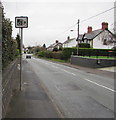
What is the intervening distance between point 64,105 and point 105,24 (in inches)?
1931

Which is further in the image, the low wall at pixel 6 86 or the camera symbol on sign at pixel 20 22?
the camera symbol on sign at pixel 20 22

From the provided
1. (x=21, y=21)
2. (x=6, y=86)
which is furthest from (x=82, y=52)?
(x=6, y=86)

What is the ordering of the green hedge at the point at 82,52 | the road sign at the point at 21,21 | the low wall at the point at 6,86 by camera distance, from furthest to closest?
the green hedge at the point at 82,52, the road sign at the point at 21,21, the low wall at the point at 6,86

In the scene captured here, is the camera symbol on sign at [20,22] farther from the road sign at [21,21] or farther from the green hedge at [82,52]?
the green hedge at [82,52]

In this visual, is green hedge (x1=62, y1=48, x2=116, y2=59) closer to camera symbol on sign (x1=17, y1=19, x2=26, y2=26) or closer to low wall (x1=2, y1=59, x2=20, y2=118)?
camera symbol on sign (x1=17, y1=19, x2=26, y2=26)

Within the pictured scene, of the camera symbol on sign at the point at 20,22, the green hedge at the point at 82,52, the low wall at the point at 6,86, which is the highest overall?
the camera symbol on sign at the point at 20,22

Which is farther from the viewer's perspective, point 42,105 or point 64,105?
point 64,105

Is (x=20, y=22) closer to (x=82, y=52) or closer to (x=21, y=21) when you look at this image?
(x=21, y=21)

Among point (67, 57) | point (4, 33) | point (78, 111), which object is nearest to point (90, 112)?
point (78, 111)

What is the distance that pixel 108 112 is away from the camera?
5754mm

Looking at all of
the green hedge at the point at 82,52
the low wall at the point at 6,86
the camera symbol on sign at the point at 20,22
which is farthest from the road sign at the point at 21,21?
the green hedge at the point at 82,52

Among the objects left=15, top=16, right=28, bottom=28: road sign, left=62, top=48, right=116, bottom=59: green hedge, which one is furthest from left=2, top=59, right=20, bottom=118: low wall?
left=62, top=48, right=116, bottom=59: green hedge

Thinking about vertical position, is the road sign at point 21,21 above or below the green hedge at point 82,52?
above

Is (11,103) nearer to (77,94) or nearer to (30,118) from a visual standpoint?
(30,118)
